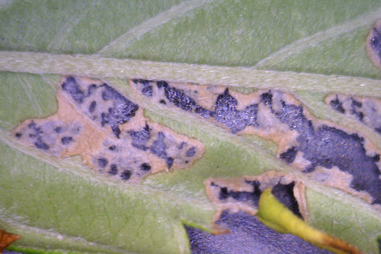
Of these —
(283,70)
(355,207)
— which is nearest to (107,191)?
(283,70)

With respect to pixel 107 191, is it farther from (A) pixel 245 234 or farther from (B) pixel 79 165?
(A) pixel 245 234

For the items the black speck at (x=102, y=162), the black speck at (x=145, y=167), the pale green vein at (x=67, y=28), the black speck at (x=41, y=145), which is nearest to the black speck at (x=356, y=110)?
the black speck at (x=145, y=167)

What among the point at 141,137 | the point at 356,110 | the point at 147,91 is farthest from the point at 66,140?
the point at 356,110

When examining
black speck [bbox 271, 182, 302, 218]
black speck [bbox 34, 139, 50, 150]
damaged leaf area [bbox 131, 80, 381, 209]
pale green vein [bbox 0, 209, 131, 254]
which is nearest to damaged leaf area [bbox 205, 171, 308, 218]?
black speck [bbox 271, 182, 302, 218]

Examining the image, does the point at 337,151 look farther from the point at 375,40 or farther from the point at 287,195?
the point at 375,40

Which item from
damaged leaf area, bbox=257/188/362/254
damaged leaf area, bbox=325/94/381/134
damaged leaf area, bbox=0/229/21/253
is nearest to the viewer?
damaged leaf area, bbox=257/188/362/254

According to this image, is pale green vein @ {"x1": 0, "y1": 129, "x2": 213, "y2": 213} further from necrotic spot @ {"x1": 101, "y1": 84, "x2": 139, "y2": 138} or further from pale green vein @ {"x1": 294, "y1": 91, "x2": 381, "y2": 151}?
pale green vein @ {"x1": 294, "y1": 91, "x2": 381, "y2": 151}

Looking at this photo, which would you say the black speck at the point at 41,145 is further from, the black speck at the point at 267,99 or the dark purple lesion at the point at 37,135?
the black speck at the point at 267,99
